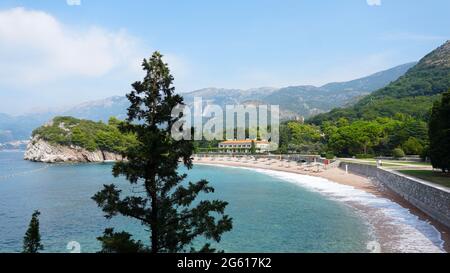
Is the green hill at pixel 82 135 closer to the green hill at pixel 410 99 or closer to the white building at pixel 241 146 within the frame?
the white building at pixel 241 146

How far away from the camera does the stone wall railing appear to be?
24.2m

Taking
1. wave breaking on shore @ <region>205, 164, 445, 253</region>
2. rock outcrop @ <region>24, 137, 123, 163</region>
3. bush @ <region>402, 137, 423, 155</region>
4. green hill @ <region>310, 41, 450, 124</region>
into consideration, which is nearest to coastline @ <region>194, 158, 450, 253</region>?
wave breaking on shore @ <region>205, 164, 445, 253</region>

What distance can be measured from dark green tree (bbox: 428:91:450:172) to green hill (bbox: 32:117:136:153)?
3845 inches

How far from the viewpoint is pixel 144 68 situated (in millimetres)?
12125

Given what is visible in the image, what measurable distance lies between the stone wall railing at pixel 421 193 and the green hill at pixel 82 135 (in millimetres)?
92436

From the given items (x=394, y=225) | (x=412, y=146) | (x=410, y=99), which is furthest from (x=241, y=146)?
(x=394, y=225)

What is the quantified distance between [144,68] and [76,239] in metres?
16.6

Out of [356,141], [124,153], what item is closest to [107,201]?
[124,153]

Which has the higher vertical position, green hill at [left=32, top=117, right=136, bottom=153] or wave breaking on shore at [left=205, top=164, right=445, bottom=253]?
green hill at [left=32, top=117, right=136, bottom=153]

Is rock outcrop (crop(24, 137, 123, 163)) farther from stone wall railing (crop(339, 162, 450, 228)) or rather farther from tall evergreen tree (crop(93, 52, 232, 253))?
tall evergreen tree (crop(93, 52, 232, 253))

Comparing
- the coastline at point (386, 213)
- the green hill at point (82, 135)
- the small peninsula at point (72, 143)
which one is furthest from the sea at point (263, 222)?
the green hill at point (82, 135)

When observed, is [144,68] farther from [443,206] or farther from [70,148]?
[70,148]
